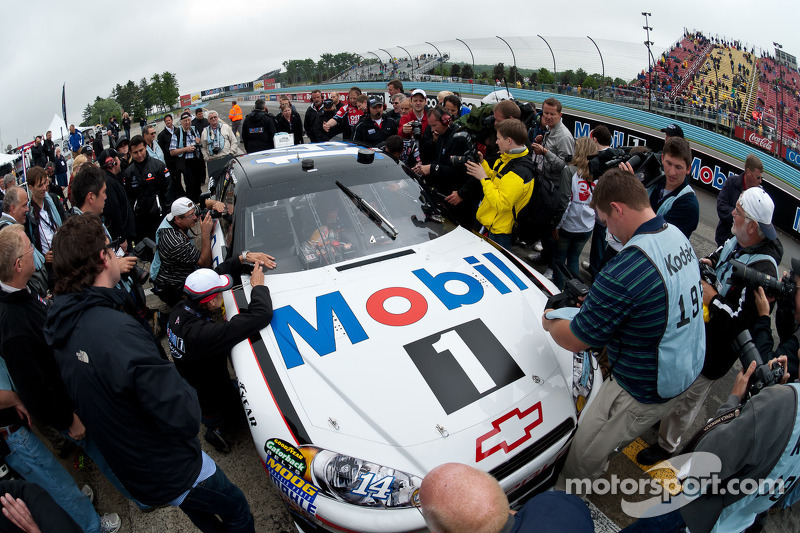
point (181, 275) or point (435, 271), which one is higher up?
point (435, 271)

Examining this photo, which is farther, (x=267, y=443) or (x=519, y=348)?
(x=519, y=348)

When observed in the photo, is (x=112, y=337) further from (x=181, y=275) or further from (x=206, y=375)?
(x=181, y=275)

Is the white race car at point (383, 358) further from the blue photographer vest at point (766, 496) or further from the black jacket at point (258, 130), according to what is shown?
the black jacket at point (258, 130)

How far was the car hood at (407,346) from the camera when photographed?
2.17 meters

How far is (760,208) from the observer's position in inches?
97.3

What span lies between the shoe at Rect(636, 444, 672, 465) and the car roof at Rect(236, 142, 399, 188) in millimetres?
2936

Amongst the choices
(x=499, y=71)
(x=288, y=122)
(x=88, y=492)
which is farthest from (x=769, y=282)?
(x=499, y=71)

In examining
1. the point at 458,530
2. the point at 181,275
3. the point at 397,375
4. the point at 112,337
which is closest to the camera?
the point at 458,530

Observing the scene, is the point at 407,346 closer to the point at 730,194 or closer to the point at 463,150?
the point at 463,150

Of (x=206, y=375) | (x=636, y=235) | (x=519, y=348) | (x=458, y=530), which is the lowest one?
(x=206, y=375)

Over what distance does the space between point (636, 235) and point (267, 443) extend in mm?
2014

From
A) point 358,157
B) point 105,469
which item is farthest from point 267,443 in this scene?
point 358,157

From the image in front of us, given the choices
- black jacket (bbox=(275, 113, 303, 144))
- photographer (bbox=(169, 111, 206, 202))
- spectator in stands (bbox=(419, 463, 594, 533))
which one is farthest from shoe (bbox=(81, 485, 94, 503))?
black jacket (bbox=(275, 113, 303, 144))

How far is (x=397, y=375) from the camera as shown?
2318 mm
